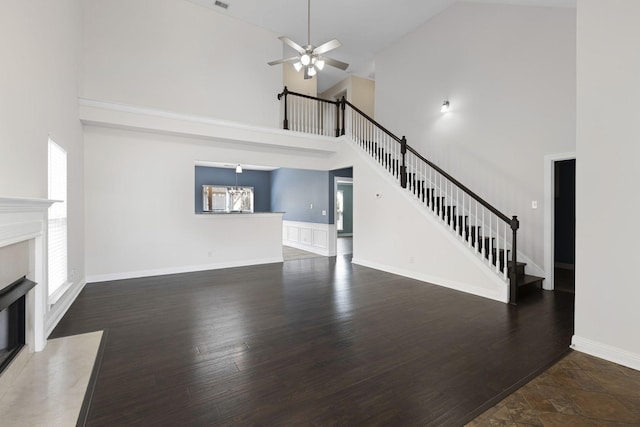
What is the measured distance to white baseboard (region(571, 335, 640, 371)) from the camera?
2.51m

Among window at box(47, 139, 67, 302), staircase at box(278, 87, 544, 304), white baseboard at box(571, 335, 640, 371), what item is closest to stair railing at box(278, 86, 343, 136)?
staircase at box(278, 87, 544, 304)

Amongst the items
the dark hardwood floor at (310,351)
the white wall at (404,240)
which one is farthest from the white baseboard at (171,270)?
the white wall at (404,240)

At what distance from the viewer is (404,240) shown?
5.71m

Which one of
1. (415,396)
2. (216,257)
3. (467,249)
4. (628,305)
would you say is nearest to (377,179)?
(467,249)

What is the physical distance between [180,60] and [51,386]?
575 centimetres

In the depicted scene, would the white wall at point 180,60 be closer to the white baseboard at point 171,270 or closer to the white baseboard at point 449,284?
the white baseboard at point 171,270

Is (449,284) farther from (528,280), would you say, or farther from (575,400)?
(575,400)

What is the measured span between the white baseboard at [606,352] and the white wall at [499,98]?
2605mm

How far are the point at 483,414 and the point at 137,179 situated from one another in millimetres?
6017

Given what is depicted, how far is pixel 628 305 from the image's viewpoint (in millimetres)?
2545

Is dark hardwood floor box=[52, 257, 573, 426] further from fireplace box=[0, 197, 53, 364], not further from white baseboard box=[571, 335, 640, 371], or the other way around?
fireplace box=[0, 197, 53, 364]

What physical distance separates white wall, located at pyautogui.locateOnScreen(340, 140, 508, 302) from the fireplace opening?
514 cm

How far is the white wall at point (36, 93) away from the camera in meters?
2.22

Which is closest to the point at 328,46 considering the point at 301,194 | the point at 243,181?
the point at 301,194
